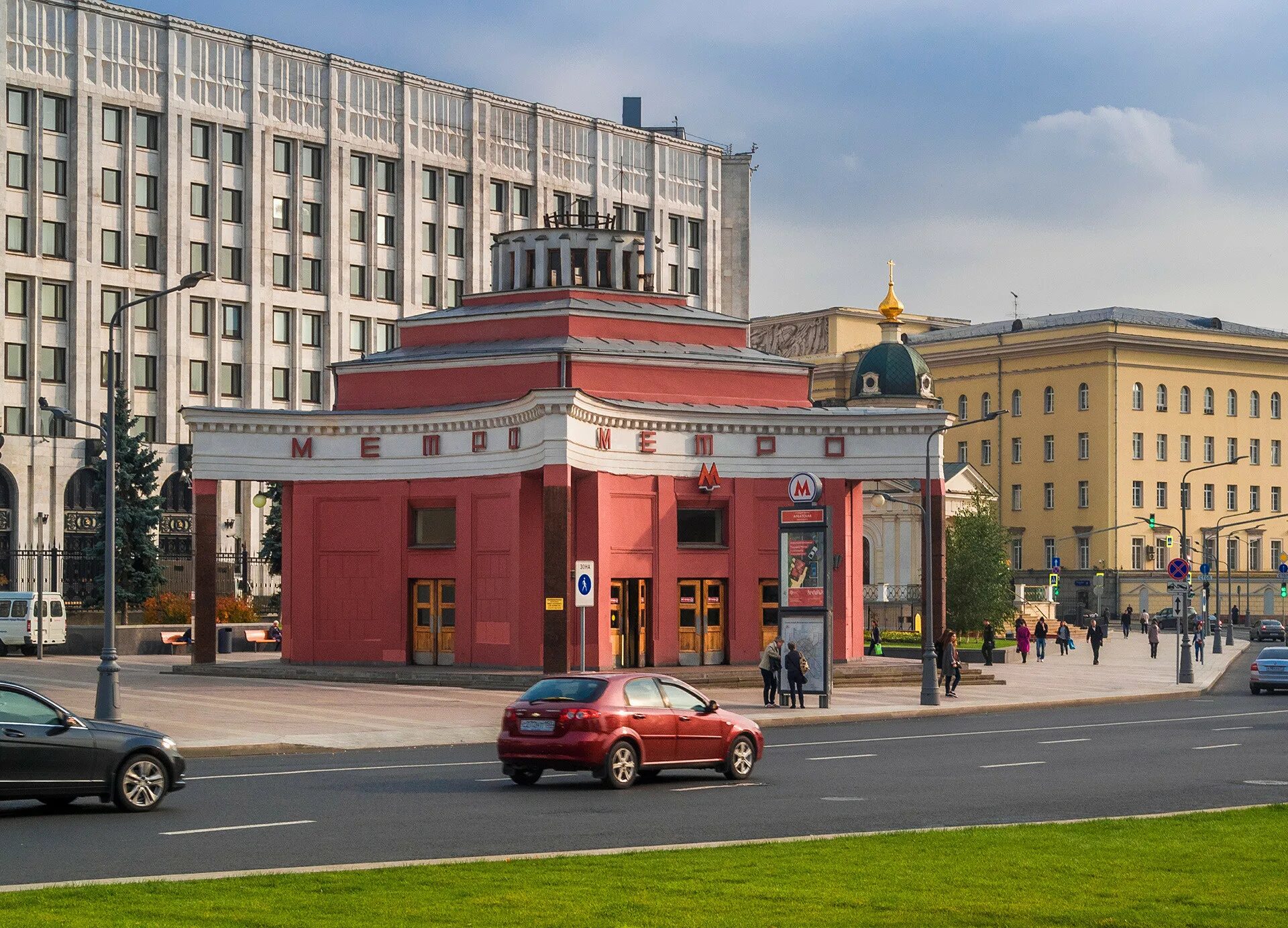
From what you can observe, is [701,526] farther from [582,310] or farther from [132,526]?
[132,526]

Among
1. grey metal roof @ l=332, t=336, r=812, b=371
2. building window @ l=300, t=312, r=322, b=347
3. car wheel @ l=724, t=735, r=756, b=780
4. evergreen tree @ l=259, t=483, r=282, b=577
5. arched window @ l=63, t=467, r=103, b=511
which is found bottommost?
car wheel @ l=724, t=735, r=756, b=780

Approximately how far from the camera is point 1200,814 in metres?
18.2

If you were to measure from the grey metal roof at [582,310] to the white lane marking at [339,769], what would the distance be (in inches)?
1022

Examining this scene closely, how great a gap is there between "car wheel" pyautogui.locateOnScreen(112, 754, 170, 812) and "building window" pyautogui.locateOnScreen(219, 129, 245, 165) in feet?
257

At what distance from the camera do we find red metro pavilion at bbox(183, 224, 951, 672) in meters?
46.4

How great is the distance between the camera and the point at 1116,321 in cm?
12450

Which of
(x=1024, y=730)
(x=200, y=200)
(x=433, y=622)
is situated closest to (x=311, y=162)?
(x=200, y=200)

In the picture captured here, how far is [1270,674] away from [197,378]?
59743 millimetres

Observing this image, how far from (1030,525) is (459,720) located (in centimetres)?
9952

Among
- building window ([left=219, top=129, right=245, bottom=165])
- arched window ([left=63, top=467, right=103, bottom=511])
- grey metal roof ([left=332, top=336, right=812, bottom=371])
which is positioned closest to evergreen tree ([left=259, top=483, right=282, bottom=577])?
arched window ([left=63, top=467, right=103, bottom=511])

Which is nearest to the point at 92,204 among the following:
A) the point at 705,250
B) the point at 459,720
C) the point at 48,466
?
the point at 48,466

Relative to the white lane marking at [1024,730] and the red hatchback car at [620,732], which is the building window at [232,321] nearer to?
the white lane marking at [1024,730]

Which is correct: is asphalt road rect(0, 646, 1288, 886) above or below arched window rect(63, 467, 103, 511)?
below

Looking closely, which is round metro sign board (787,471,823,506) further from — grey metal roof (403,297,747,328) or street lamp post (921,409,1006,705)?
grey metal roof (403,297,747,328)
